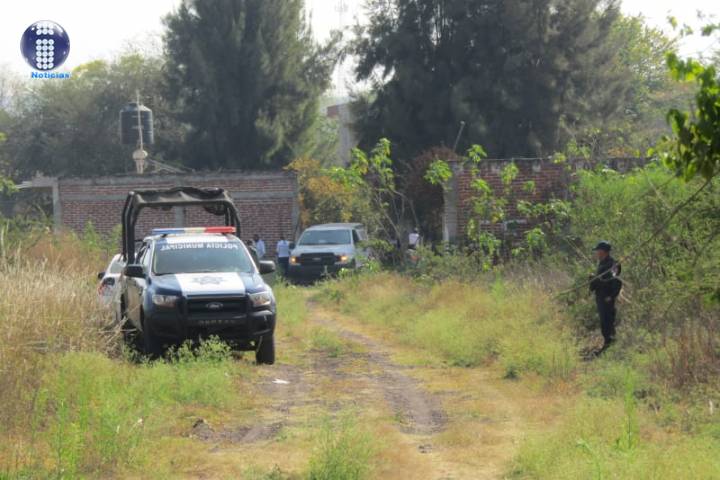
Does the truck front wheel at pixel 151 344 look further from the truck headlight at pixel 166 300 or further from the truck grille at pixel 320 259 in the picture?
the truck grille at pixel 320 259

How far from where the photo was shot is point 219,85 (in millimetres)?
54750

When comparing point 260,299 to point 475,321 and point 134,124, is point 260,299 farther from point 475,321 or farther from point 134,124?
point 134,124

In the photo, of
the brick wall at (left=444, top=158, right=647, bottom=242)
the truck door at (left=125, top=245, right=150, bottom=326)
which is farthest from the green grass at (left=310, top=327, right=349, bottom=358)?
the brick wall at (left=444, top=158, right=647, bottom=242)

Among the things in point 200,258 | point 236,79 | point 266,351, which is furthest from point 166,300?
point 236,79

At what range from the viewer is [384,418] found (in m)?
11.5

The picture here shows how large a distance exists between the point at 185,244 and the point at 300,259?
1608 centimetres

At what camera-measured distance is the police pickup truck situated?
15.1 meters

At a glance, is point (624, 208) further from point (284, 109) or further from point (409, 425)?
point (284, 109)

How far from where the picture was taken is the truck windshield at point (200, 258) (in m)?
16.3

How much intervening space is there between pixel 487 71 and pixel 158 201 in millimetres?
28942

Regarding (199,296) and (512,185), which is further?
(512,185)

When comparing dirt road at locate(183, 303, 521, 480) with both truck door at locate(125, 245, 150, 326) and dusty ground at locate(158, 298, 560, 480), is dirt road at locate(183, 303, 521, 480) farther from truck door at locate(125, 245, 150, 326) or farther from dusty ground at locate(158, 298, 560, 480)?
truck door at locate(125, 245, 150, 326)

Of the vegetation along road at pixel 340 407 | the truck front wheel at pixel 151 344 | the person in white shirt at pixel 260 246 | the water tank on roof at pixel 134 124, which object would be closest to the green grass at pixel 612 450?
the vegetation along road at pixel 340 407

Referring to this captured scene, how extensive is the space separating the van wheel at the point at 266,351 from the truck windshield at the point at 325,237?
17050 mm
